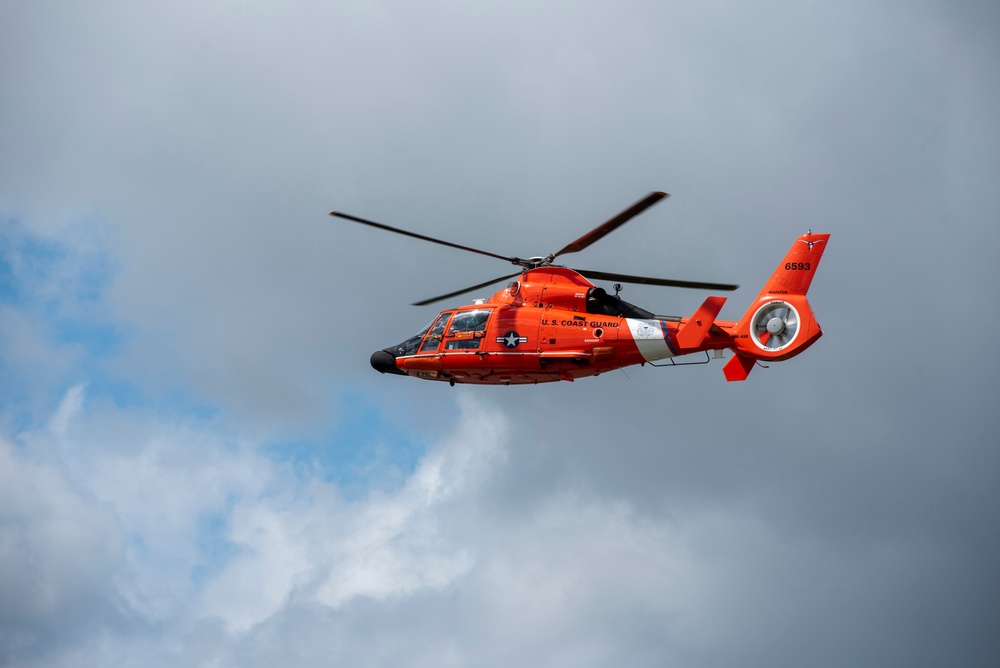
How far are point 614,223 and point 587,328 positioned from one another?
5612 millimetres

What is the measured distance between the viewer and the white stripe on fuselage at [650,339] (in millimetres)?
48438

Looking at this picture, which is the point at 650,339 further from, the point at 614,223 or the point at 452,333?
the point at 452,333

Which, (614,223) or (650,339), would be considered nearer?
(614,223)

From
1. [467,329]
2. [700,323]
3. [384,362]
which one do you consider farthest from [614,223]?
[384,362]

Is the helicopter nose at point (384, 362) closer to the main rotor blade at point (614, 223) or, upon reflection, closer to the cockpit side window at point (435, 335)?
Result: the cockpit side window at point (435, 335)

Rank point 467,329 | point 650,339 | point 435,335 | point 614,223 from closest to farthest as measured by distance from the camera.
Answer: point 614,223 < point 650,339 < point 467,329 < point 435,335

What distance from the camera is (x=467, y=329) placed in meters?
52.2

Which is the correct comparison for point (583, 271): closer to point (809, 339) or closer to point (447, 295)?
point (447, 295)

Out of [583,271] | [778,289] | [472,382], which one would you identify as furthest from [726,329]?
[472,382]

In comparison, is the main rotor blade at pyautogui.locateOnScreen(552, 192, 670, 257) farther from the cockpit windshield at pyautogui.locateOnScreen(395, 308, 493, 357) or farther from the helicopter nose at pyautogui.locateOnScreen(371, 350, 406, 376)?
the helicopter nose at pyautogui.locateOnScreen(371, 350, 406, 376)

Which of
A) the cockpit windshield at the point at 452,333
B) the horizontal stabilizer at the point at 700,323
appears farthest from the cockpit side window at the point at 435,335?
the horizontal stabilizer at the point at 700,323

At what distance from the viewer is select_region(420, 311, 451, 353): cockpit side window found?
2094 inches

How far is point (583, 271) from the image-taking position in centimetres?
5238

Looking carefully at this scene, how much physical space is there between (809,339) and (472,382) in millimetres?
14324
